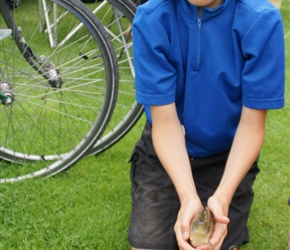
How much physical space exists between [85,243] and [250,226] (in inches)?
26.5

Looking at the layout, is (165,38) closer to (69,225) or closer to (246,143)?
(246,143)

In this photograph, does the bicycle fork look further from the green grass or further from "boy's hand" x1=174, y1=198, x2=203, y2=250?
"boy's hand" x1=174, y1=198, x2=203, y2=250

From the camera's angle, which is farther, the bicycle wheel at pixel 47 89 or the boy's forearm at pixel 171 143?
the bicycle wheel at pixel 47 89

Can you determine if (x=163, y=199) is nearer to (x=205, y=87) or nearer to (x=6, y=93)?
(x=205, y=87)

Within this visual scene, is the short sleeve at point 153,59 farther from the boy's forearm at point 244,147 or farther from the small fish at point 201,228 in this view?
the small fish at point 201,228

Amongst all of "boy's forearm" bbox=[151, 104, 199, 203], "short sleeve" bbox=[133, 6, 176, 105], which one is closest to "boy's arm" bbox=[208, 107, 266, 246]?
"boy's forearm" bbox=[151, 104, 199, 203]

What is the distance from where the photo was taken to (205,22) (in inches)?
62.0

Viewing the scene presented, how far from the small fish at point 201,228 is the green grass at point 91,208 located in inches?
26.4

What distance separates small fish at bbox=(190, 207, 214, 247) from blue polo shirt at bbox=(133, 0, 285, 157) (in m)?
0.36

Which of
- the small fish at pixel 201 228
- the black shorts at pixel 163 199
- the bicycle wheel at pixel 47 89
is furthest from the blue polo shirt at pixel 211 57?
the bicycle wheel at pixel 47 89

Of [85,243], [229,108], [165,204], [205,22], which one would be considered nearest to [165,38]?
[205,22]

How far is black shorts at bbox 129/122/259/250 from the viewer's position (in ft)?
5.81

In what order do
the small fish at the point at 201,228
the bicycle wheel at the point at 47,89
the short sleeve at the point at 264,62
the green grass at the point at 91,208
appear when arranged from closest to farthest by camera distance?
the small fish at the point at 201,228 → the short sleeve at the point at 264,62 → the green grass at the point at 91,208 → the bicycle wheel at the point at 47,89

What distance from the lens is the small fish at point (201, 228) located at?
1.41 m
